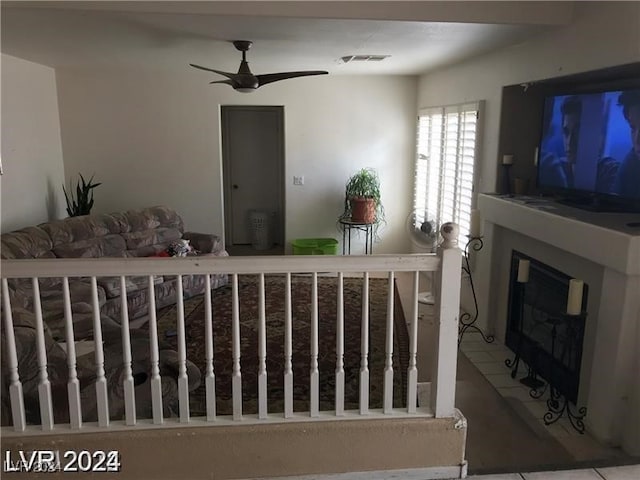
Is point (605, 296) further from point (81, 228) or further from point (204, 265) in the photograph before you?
point (81, 228)

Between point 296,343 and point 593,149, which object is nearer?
point 593,149

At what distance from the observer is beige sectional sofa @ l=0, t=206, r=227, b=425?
236cm

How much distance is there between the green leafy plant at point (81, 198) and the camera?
602 cm

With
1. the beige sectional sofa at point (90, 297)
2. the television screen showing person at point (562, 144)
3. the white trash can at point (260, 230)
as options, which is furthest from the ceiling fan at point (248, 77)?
the white trash can at point (260, 230)

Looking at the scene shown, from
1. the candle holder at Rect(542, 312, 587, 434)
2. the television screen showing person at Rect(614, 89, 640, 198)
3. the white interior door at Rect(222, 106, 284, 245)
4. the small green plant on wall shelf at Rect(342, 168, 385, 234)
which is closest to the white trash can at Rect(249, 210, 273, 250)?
the white interior door at Rect(222, 106, 284, 245)

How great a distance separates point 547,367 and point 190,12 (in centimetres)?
338

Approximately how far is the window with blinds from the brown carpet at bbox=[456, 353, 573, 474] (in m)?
1.82

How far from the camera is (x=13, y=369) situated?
79.8 inches

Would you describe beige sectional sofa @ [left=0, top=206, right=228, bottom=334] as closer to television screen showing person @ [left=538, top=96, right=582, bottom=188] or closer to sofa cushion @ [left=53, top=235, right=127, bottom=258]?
sofa cushion @ [left=53, top=235, right=127, bottom=258]

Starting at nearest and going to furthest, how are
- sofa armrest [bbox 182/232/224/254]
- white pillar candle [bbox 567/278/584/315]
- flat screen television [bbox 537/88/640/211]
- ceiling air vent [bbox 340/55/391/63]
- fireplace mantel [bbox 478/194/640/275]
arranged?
fireplace mantel [bbox 478/194/640/275]
white pillar candle [bbox 567/278/584/315]
flat screen television [bbox 537/88/640/211]
ceiling air vent [bbox 340/55/391/63]
sofa armrest [bbox 182/232/224/254]

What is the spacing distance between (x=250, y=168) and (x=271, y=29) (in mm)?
4332

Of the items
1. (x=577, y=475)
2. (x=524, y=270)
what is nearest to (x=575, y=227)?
(x=524, y=270)

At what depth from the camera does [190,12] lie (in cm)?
311

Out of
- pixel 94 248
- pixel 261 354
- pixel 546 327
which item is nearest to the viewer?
pixel 261 354
